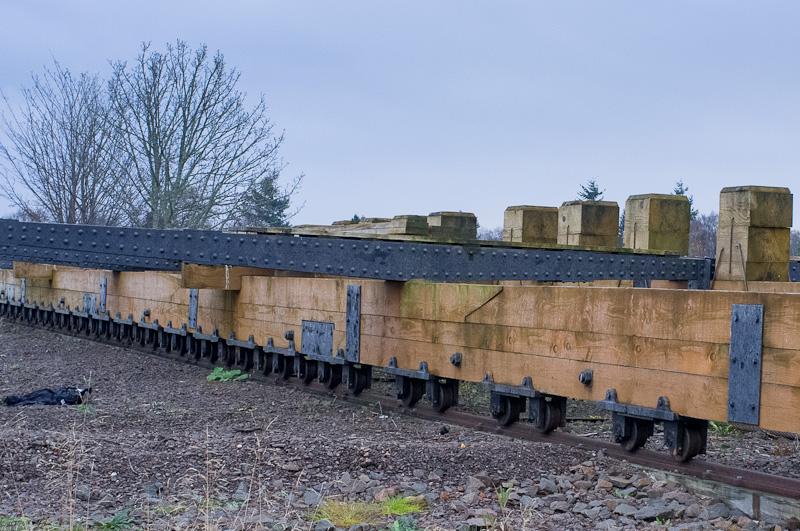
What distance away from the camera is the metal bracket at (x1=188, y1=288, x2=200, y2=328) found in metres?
13.8

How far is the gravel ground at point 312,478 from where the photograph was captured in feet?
17.1

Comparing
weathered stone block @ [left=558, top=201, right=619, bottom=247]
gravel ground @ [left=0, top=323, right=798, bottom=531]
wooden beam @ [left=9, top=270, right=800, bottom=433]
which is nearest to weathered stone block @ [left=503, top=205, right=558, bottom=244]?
weathered stone block @ [left=558, top=201, right=619, bottom=247]

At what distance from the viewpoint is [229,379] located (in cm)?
1232

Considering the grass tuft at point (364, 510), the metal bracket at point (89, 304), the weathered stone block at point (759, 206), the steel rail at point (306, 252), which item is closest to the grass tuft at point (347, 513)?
the grass tuft at point (364, 510)

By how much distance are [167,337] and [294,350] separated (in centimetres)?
542

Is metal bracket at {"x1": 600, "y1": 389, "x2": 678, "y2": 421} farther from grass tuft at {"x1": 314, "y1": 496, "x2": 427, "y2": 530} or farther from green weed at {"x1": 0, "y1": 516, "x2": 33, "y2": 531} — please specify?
green weed at {"x1": 0, "y1": 516, "x2": 33, "y2": 531}

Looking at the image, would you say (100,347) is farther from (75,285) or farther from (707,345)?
(707,345)

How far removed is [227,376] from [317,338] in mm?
2249

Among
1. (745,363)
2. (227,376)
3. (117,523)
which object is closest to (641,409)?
(745,363)

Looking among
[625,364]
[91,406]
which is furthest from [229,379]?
[625,364]

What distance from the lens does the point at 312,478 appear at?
626 centimetres

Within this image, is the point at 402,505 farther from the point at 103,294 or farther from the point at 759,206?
the point at 103,294

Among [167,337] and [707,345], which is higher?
[707,345]

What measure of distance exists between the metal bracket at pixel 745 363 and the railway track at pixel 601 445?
14.9 inches
